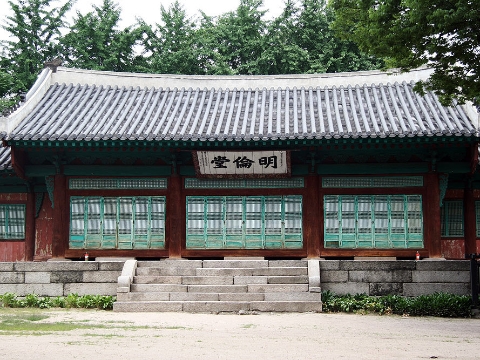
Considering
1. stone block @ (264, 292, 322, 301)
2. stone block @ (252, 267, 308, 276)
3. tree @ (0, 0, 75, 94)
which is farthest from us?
tree @ (0, 0, 75, 94)

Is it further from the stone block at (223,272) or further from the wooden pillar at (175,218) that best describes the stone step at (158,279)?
the wooden pillar at (175,218)

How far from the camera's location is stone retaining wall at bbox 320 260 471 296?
1653 centimetres

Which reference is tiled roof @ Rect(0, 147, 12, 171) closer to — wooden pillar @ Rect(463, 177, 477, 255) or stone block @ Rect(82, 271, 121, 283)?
stone block @ Rect(82, 271, 121, 283)

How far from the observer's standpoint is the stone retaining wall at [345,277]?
16.6m

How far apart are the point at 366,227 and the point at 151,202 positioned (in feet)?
19.7

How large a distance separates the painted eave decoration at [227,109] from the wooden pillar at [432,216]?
150 cm

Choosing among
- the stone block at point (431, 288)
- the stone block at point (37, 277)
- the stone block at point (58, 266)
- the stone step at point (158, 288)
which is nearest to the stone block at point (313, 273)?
the stone block at point (431, 288)

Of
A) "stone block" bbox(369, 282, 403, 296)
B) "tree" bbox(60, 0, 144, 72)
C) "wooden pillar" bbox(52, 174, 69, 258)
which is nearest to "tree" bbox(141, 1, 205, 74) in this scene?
"tree" bbox(60, 0, 144, 72)

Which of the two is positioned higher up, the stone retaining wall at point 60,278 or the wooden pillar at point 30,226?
the wooden pillar at point 30,226

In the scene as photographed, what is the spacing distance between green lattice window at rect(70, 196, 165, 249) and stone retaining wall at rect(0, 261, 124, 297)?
73.1 inches

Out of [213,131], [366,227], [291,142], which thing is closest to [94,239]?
[213,131]

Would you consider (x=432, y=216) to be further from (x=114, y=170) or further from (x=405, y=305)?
(x=114, y=170)

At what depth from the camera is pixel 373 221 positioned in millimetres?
18484

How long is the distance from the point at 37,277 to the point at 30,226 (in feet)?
10.8
